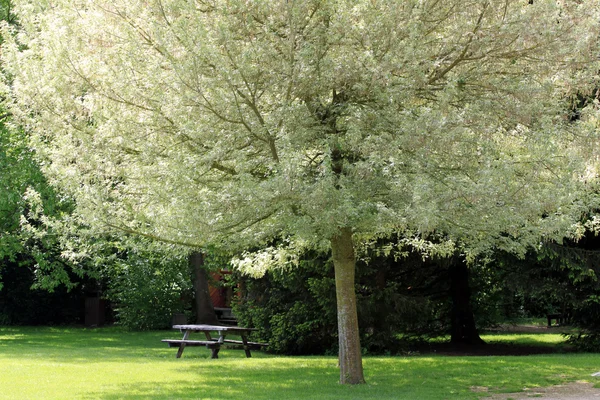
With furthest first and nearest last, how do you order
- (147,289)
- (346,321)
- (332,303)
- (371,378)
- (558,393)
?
1. (147,289)
2. (332,303)
3. (371,378)
4. (346,321)
5. (558,393)

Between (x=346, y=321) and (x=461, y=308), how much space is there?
8581 mm

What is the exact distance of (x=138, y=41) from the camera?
10109mm

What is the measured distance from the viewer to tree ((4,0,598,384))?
9531 mm

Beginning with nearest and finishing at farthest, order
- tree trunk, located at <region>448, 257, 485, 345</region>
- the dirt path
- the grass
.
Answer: the dirt path, the grass, tree trunk, located at <region>448, 257, 485, 345</region>

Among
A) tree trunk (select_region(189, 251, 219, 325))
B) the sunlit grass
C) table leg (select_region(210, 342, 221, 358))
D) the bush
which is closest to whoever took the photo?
table leg (select_region(210, 342, 221, 358))

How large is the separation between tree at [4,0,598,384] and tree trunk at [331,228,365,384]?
0.48m

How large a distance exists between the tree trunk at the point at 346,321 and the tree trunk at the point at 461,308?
778cm

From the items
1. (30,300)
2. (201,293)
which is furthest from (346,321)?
(30,300)

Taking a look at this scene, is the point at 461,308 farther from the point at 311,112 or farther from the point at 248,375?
the point at 311,112

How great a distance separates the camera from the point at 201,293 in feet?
85.4

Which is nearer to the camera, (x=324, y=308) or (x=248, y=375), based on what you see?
(x=248, y=375)

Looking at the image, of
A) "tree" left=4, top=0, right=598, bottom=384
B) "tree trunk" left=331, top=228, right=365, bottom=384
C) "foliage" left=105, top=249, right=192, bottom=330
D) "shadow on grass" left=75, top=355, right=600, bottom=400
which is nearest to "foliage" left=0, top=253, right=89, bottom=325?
"foliage" left=105, top=249, right=192, bottom=330

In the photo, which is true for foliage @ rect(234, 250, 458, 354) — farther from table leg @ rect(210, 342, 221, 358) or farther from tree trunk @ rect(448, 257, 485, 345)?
table leg @ rect(210, 342, 221, 358)

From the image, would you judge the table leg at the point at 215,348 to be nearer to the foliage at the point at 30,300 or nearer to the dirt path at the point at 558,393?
the dirt path at the point at 558,393
